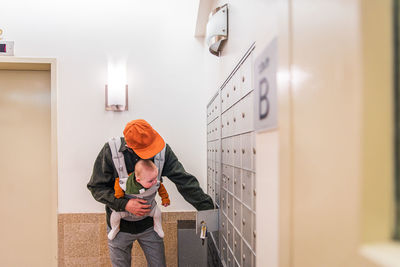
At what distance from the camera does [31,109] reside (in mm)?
2438

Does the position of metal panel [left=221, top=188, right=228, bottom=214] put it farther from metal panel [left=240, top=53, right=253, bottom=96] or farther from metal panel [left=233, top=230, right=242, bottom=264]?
metal panel [left=240, top=53, right=253, bottom=96]

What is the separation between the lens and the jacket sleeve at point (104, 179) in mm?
1714

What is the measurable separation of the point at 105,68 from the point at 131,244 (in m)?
1.24

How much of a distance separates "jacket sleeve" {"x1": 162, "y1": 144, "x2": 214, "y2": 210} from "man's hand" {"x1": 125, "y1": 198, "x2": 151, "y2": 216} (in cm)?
23

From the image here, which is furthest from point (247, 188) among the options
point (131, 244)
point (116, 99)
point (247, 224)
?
point (116, 99)

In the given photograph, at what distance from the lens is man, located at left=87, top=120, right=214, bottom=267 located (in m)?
1.63

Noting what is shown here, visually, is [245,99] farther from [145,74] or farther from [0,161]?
[0,161]

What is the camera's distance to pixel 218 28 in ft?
4.72

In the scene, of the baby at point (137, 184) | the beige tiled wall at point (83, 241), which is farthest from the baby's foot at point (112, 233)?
the beige tiled wall at point (83, 241)

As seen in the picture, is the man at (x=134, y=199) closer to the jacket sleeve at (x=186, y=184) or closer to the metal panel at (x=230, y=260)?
Result: the jacket sleeve at (x=186, y=184)

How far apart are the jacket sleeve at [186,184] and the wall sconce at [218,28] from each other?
2.20ft

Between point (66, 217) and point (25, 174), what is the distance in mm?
494

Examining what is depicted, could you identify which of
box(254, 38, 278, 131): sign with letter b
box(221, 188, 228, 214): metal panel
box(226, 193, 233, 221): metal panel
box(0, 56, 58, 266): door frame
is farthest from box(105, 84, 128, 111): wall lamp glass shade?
box(254, 38, 278, 131): sign with letter b

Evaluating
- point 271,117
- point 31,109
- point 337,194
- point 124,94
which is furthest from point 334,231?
point 31,109
